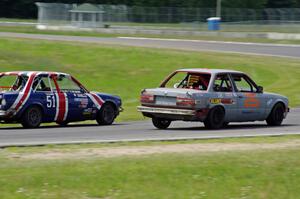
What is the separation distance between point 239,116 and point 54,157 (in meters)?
8.08

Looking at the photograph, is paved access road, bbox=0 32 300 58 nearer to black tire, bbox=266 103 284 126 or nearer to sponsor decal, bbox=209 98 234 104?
black tire, bbox=266 103 284 126

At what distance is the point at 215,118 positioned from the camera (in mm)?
18922

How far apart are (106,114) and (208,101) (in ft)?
10.7

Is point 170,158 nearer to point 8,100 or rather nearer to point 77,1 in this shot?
point 8,100

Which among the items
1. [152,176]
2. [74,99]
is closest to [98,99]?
[74,99]

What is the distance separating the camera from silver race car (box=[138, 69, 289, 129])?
18.4 metres

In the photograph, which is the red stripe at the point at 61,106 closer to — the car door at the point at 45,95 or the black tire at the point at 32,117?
the car door at the point at 45,95

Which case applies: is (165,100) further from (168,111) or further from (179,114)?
(179,114)

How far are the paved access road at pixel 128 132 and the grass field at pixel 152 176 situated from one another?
2532 mm

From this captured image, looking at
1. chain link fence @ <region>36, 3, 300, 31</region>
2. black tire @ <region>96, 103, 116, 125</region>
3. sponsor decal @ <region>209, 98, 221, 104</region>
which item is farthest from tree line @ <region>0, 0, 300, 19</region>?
sponsor decal @ <region>209, 98, 221, 104</region>

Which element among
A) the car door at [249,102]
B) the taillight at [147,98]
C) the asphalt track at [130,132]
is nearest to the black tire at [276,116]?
the asphalt track at [130,132]

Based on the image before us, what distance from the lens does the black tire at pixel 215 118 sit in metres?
18.7

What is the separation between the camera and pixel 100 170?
11.2m

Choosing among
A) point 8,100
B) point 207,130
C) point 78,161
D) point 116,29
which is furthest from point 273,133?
point 116,29
